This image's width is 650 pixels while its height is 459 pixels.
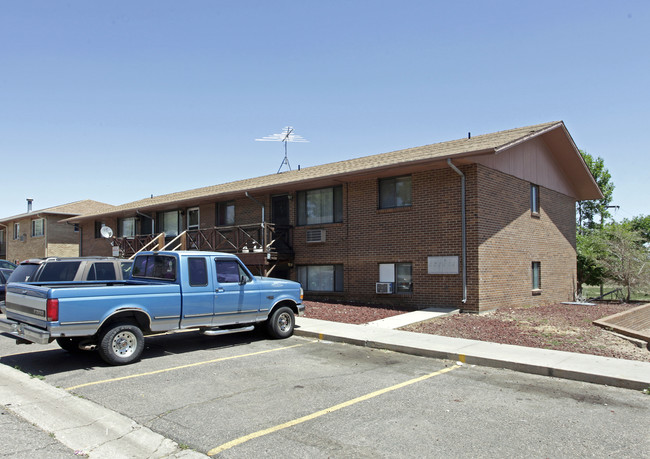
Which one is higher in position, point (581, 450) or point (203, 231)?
point (203, 231)

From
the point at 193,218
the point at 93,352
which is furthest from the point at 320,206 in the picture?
the point at 93,352

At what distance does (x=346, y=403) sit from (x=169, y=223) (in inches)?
847

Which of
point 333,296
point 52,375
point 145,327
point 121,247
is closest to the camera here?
point 52,375

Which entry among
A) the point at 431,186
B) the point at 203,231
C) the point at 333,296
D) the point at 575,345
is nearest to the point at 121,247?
the point at 203,231

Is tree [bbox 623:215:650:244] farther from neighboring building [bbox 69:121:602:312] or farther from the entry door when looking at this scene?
the entry door

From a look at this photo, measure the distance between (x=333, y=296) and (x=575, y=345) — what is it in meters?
9.29

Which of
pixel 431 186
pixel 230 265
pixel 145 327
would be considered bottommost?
pixel 145 327

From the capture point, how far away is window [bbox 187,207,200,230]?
2439cm

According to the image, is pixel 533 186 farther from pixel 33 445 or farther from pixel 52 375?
pixel 33 445

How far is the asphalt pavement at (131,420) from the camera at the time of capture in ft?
16.0

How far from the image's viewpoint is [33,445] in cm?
484

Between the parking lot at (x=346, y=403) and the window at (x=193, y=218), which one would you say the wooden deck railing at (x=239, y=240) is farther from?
the parking lot at (x=346, y=403)

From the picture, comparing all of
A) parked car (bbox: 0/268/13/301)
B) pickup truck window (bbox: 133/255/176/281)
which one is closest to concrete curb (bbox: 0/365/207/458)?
pickup truck window (bbox: 133/255/176/281)

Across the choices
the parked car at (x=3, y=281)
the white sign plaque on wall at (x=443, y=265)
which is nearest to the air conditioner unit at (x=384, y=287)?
the white sign plaque on wall at (x=443, y=265)
